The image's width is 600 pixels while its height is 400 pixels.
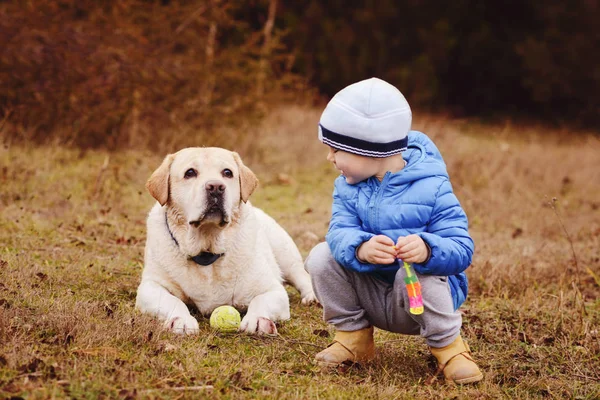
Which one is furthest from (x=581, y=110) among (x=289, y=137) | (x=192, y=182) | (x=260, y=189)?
(x=192, y=182)

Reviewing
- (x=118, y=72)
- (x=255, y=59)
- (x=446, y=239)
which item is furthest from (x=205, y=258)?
(x=255, y=59)

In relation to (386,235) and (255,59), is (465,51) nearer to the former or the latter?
(255,59)

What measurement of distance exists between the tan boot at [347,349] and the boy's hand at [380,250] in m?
0.55

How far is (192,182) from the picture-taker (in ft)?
13.3

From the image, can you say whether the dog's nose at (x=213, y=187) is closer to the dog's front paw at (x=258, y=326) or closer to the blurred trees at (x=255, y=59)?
the dog's front paw at (x=258, y=326)

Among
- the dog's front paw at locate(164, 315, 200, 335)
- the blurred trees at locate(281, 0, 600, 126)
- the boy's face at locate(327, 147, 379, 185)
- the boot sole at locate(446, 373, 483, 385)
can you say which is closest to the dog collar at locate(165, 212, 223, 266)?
the dog's front paw at locate(164, 315, 200, 335)

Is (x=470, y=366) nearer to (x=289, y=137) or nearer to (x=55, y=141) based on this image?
(x=55, y=141)

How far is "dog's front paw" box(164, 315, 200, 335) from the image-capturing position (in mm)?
3655

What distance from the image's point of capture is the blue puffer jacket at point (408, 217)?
3.15m

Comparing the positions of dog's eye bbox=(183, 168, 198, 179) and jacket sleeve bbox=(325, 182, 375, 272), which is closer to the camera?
jacket sleeve bbox=(325, 182, 375, 272)

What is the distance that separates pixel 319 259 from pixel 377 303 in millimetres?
362

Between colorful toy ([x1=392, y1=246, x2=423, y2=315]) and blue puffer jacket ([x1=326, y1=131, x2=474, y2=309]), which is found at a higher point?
blue puffer jacket ([x1=326, y1=131, x2=474, y2=309])

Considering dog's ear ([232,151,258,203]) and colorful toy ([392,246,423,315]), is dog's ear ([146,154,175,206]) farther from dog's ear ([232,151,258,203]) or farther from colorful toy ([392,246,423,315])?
colorful toy ([392,246,423,315])

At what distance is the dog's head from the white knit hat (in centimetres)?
102
